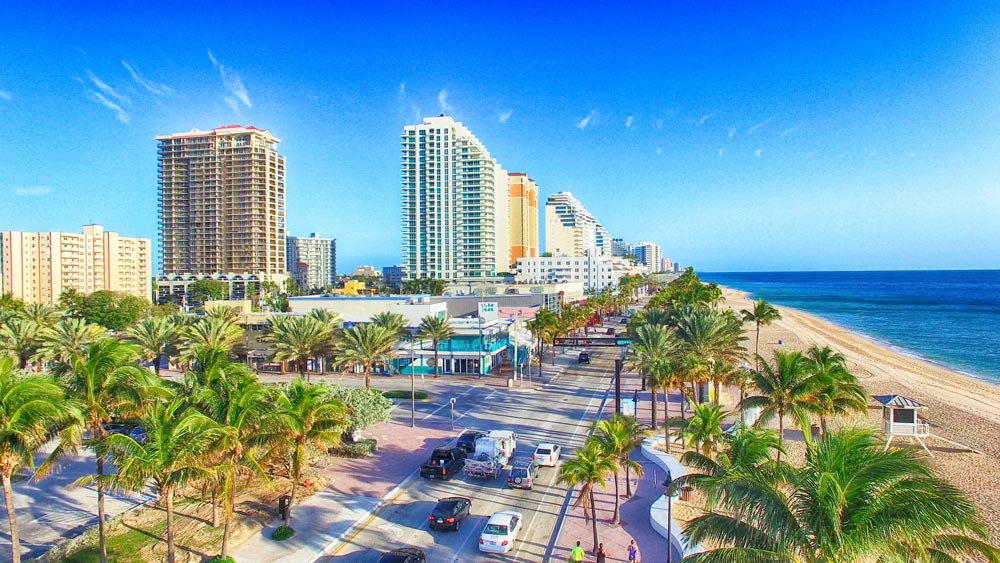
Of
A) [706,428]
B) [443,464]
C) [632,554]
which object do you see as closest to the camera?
[632,554]

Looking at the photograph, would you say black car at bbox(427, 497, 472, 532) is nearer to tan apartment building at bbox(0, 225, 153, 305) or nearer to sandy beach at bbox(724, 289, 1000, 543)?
sandy beach at bbox(724, 289, 1000, 543)

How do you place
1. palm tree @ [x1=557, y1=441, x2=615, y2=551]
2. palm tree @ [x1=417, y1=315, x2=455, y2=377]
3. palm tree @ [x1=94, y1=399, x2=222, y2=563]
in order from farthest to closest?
palm tree @ [x1=417, y1=315, x2=455, y2=377], palm tree @ [x1=557, y1=441, x2=615, y2=551], palm tree @ [x1=94, y1=399, x2=222, y2=563]

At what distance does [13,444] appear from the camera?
1404cm

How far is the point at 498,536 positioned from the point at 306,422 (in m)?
7.74

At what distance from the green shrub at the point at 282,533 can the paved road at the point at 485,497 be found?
2.06 m

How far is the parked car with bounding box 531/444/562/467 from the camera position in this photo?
2800cm

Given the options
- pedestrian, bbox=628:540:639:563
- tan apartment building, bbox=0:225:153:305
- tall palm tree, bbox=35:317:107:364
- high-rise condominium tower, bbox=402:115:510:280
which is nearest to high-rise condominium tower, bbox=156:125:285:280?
tan apartment building, bbox=0:225:153:305

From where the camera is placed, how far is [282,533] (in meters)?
20.0

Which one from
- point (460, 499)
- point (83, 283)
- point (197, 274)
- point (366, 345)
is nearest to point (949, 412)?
point (460, 499)

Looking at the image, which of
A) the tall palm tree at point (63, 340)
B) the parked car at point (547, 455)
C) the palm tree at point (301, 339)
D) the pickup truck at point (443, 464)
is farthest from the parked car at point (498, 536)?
the tall palm tree at point (63, 340)

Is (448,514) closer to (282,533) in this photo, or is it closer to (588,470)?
(588,470)

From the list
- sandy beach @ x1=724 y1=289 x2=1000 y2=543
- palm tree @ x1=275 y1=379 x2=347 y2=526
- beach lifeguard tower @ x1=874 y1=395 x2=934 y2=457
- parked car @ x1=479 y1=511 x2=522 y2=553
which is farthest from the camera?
beach lifeguard tower @ x1=874 y1=395 x2=934 y2=457

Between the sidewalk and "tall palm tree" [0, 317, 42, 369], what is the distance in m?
40.6

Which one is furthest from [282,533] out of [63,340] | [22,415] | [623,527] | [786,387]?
[63,340]
